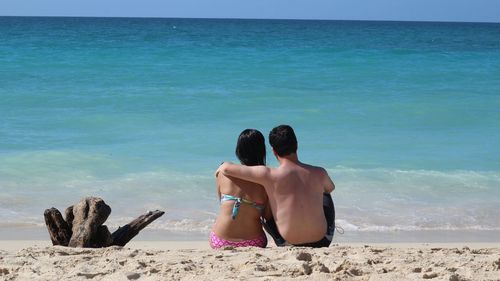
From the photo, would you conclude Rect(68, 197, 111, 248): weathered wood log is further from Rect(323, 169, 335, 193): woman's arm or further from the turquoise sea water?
the turquoise sea water

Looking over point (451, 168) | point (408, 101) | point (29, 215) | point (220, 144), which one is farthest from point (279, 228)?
point (408, 101)

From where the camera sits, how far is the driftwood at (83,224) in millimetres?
4647

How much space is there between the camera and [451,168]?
9.31 meters

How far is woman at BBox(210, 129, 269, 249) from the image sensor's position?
4.56 metres

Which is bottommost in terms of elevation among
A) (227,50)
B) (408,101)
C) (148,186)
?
(148,186)

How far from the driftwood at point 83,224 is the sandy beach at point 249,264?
241 mm

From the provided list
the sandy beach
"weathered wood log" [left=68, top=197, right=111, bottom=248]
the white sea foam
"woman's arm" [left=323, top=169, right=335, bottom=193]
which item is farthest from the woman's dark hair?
the white sea foam

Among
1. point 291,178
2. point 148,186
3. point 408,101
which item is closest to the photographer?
point 291,178

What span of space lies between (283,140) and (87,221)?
1.25m

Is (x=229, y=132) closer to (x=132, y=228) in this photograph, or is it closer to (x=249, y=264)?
(x=132, y=228)

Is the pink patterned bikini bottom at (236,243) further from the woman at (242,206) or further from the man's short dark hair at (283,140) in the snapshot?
the man's short dark hair at (283,140)

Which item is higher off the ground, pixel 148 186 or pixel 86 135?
pixel 86 135

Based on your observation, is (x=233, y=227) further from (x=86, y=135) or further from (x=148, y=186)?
(x=86, y=135)

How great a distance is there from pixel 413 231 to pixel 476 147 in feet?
15.1
